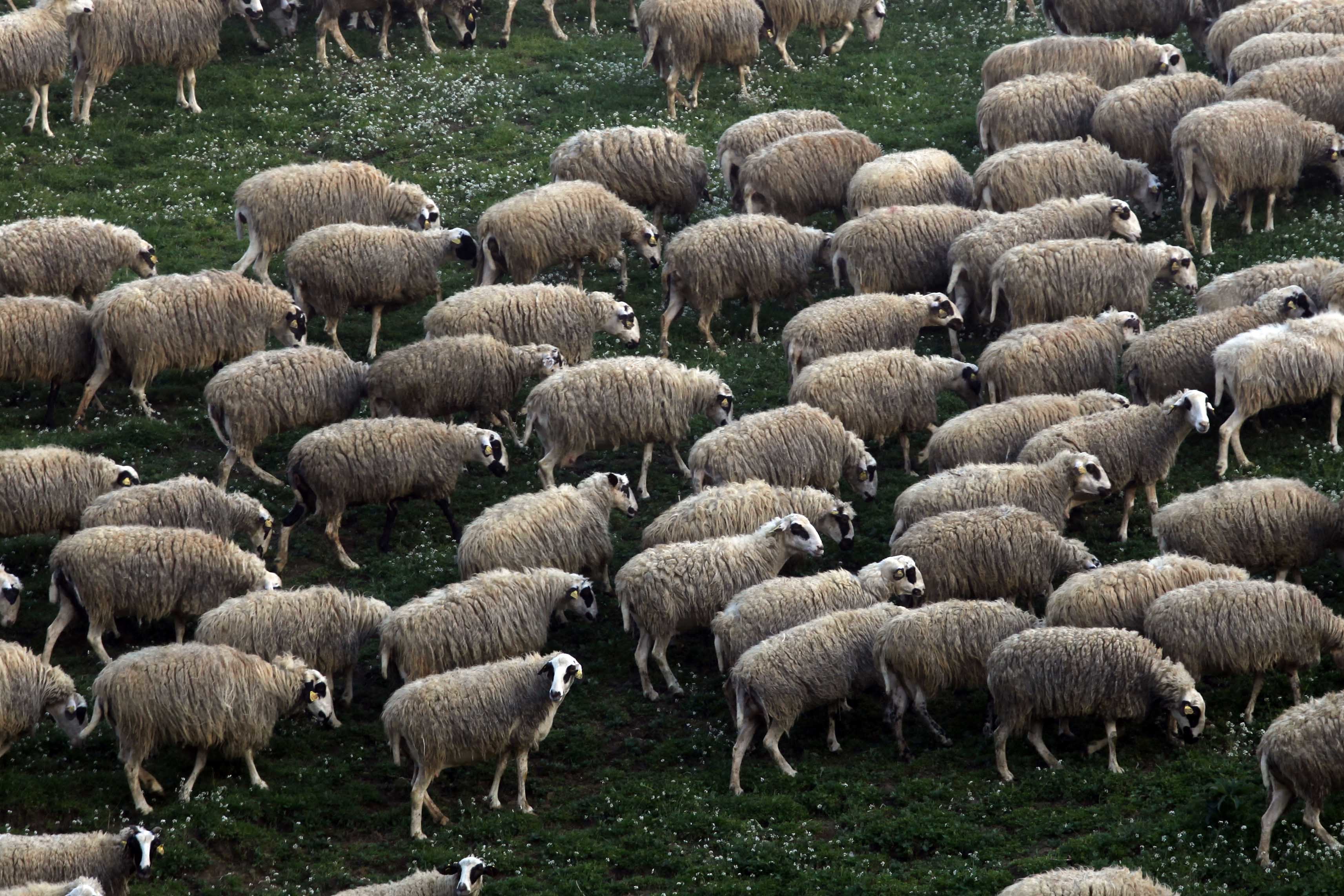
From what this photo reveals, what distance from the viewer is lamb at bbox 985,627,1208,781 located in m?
14.1

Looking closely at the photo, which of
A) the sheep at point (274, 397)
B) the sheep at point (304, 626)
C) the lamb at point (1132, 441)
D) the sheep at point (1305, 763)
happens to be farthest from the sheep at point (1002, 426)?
the sheep at point (274, 397)

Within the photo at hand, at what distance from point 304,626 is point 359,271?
285 inches

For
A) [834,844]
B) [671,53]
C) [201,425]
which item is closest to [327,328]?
[201,425]

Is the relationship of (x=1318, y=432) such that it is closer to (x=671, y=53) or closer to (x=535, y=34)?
(x=671, y=53)

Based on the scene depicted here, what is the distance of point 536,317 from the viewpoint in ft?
69.7

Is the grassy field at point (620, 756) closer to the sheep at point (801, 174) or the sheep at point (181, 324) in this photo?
the sheep at point (181, 324)

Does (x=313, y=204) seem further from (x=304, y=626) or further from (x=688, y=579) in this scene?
(x=688, y=579)

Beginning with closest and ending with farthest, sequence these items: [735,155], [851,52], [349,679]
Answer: [349,679] < [735,155] < [851,52]

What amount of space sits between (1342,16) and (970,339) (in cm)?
1012

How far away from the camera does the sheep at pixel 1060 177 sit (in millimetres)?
23312

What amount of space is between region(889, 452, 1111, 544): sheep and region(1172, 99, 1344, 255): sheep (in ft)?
22.3

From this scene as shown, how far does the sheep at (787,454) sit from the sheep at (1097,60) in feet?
35.0

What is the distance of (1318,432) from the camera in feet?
61.3

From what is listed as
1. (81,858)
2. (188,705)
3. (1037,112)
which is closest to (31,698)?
(188,705)
